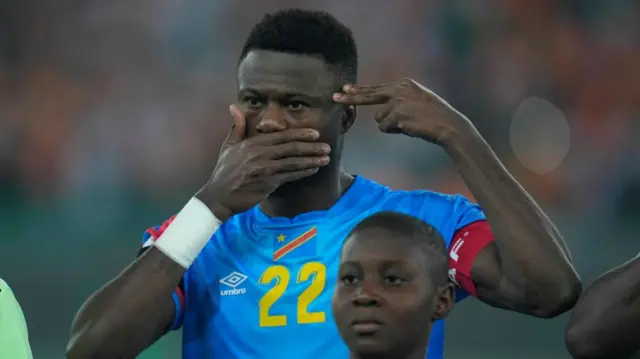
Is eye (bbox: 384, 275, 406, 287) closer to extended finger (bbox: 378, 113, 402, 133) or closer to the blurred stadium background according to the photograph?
extended finger (bbox: 378, 113, 402, 133)

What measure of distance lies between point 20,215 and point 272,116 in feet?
13.6

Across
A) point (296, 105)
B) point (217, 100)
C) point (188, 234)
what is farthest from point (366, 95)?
point (217, 100)

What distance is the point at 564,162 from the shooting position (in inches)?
253

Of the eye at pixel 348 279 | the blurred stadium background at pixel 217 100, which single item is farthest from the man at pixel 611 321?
the blurred stadium background at pixel 217 100

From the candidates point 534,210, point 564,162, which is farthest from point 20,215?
point 534,210

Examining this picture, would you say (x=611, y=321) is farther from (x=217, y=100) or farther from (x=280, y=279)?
(x=217, y=100)

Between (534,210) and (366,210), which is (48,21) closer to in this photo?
(366,210)

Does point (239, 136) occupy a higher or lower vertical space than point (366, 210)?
higher

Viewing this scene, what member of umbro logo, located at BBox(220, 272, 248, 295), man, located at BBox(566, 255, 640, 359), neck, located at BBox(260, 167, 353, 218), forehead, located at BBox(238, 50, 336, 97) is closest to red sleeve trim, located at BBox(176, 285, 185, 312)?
umbro logo, located at BBox(220, 272, 248, 295)

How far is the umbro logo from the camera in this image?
276cm

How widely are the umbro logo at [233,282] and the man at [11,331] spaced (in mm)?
578

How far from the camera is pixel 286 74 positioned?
A: 2670mm

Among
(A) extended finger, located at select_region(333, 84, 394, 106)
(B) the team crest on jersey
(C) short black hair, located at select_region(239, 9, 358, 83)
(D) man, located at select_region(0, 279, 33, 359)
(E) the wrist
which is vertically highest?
(C) short black hair, located at select_region(239, 9, 358, 83)

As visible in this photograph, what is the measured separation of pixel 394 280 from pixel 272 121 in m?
0.64
